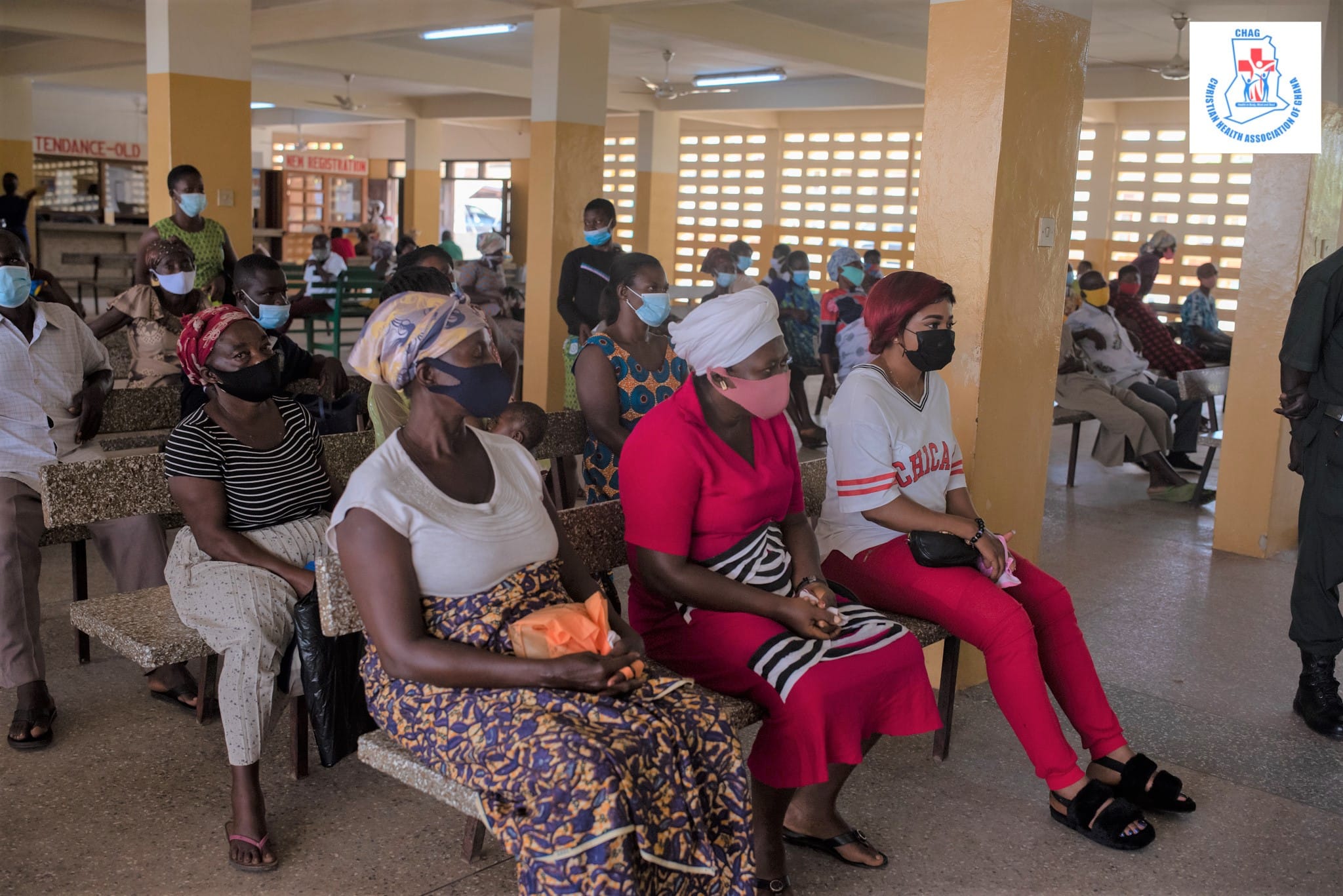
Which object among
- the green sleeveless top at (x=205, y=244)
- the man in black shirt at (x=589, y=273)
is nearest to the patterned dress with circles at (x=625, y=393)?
the man in black shirt at (x=589, y=273)

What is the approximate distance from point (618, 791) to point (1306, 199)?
5.26 metres

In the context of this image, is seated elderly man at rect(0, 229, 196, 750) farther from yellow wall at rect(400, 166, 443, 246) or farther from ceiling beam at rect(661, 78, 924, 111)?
yellow wall at rect(400, 166, 443, 246)

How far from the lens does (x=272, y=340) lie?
13.9 feet

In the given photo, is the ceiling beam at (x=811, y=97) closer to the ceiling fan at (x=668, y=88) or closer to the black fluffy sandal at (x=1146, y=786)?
the ceiling fan at (x=668, y=88)

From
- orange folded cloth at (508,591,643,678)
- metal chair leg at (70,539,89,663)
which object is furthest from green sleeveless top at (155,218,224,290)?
orange folded cloth at (508,591,643,678)

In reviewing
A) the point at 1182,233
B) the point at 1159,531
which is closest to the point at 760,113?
the point at 1182,233

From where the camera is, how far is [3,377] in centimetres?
386

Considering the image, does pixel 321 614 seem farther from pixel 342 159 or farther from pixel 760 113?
pixel 342 159

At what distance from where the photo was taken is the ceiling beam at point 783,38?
36.9 feet

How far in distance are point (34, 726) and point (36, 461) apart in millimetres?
869

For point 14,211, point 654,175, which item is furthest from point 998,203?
point 654,175

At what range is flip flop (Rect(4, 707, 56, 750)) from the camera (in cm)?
353

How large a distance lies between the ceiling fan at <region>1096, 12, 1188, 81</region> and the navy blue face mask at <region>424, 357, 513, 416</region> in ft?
34.3

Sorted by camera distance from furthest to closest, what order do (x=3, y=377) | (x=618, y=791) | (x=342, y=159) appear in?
(x=342, y=159) < (x=3, y=377) < (x=618, y=791)
